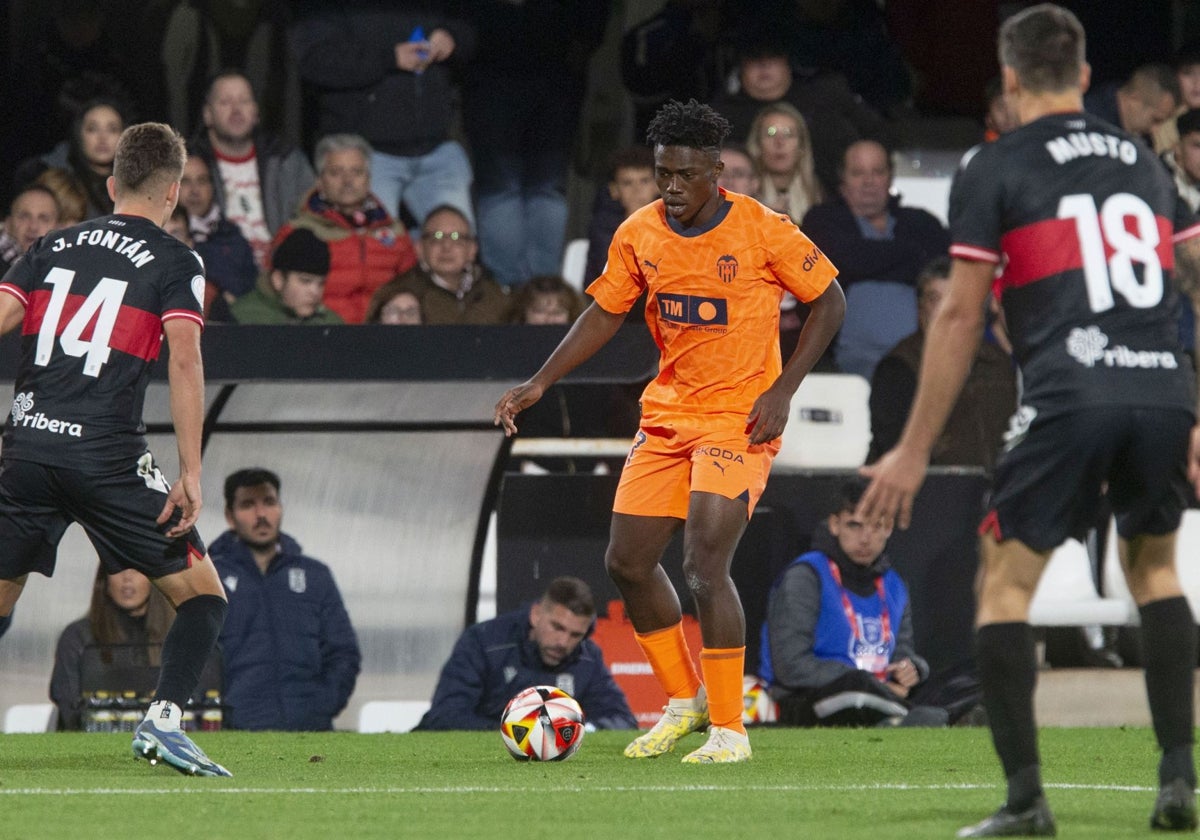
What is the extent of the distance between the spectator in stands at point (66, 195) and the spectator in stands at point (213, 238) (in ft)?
1.99

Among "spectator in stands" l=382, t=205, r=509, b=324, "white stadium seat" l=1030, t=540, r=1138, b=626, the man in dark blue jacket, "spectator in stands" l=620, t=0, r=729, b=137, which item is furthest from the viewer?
"spectator in stands" l=620, t=0, r=729, b=137

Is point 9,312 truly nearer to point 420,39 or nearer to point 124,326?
point 124,326

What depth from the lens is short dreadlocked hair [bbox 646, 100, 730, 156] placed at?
7055 mm

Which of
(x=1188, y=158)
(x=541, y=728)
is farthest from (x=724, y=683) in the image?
(x=1188, y=158)

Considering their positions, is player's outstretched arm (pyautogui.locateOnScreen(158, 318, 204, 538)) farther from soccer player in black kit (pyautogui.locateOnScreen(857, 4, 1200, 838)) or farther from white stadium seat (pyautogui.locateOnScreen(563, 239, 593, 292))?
white stadium seat (pyautogui.locateOnScreen(563, 239, 593, 292))

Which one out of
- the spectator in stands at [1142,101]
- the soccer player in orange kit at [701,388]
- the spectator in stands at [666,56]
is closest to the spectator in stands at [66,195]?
the spectator in stands at [666,56]

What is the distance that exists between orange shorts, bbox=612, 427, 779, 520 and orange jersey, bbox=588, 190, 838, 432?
7cm

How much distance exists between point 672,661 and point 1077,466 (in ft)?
9.58

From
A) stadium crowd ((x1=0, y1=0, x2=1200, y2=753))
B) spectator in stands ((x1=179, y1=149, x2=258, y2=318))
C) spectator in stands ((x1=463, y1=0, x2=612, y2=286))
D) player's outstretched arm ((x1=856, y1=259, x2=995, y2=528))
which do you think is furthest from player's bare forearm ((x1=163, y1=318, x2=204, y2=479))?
spectator in stands ((x1=463, y1=0, x2=612, y2=286))

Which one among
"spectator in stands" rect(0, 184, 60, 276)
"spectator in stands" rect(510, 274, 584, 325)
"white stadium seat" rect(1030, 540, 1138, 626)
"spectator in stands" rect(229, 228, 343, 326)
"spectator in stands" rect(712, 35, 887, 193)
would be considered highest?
"spectator in stands" rect(712, 35, 887, 193)

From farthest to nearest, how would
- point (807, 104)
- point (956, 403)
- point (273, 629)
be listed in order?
point (807, 104)
point (956, 403)
point (273, 629)

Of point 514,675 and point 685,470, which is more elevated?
point 685,470

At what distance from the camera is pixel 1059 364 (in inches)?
191

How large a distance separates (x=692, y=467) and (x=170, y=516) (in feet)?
6.17
